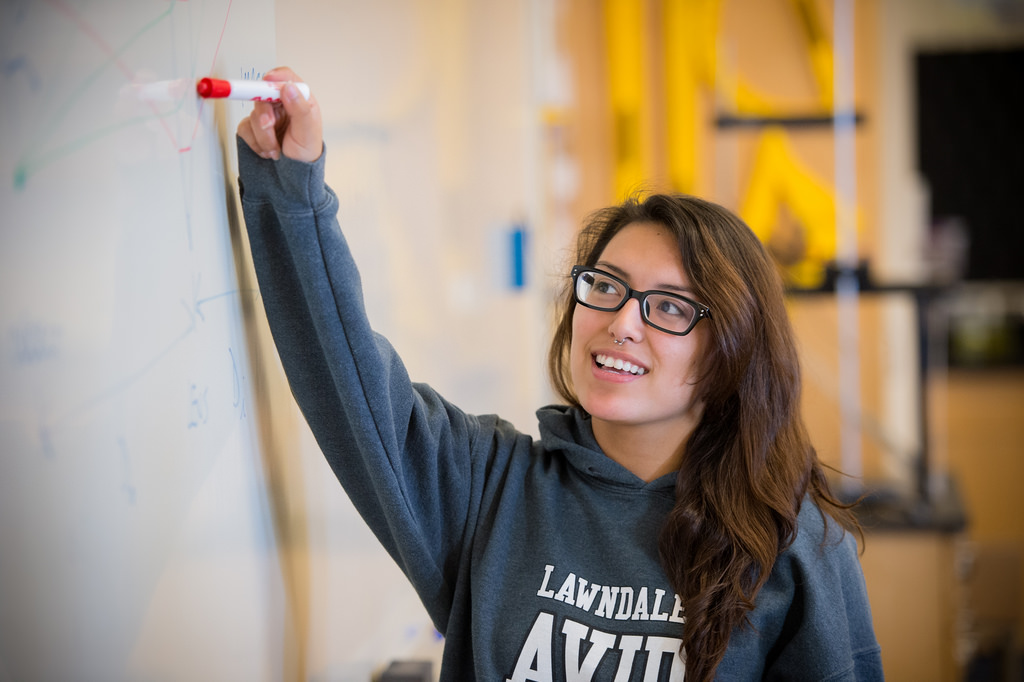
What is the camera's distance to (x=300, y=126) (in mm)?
644

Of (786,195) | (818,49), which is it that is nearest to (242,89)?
(786,195)

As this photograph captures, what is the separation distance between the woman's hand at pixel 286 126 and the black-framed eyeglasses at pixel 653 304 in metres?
0.41

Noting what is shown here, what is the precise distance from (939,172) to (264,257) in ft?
10.9

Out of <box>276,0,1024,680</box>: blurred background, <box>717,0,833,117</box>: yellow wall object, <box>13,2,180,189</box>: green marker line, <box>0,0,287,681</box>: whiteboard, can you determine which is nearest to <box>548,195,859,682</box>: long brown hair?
<box>0,0,287,681</box>: whiteboard

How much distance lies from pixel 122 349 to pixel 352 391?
26 centimetres

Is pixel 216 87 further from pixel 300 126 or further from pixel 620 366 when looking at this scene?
pixel 620 366

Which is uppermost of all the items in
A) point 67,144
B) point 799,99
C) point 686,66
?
point 686,66

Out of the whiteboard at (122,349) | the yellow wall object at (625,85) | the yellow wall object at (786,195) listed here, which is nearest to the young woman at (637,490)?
the whiteboard at (122,349)

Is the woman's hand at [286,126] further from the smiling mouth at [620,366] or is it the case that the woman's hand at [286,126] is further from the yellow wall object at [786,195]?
the yellow wall object at [786,195]

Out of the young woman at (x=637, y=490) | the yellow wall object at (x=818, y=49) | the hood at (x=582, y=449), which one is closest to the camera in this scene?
the young woman at (x=637, y=490)

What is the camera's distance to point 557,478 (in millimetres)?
984

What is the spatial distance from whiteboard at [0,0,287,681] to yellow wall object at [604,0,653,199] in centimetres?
247

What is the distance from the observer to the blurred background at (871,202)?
235 cm

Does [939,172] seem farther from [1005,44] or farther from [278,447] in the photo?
[278,447]
